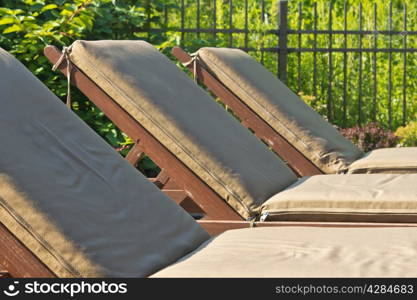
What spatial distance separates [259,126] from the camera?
5176 millimetres

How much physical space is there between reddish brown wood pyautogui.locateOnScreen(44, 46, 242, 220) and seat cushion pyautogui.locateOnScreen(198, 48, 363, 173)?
1.47 meters

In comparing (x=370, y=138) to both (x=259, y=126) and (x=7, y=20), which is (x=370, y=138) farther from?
(x=259, y=126)

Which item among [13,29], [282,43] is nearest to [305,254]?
[13,29]

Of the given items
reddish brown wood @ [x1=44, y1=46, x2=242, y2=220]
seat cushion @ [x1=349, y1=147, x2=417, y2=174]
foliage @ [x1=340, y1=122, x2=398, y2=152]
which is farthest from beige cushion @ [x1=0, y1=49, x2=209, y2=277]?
foliage @ [x1=340, y1=122, x2=398, y2=152]

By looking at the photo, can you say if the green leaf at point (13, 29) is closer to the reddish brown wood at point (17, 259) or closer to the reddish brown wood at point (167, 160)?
the reddish brown wood at point (167, 160)

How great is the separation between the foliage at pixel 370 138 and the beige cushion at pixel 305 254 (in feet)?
18.3

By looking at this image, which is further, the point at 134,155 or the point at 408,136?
the point at 408,136

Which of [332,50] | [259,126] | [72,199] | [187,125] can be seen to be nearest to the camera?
[72,199]

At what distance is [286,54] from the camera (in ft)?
30.5

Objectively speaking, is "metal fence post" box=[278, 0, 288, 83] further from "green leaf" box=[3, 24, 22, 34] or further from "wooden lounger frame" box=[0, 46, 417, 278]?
"wooden lounger frame" box=[0, 46, 417, 278]

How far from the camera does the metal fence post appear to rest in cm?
927

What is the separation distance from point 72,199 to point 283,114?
273cm

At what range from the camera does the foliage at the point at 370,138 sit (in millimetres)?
8641

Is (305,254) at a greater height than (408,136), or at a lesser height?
greater
